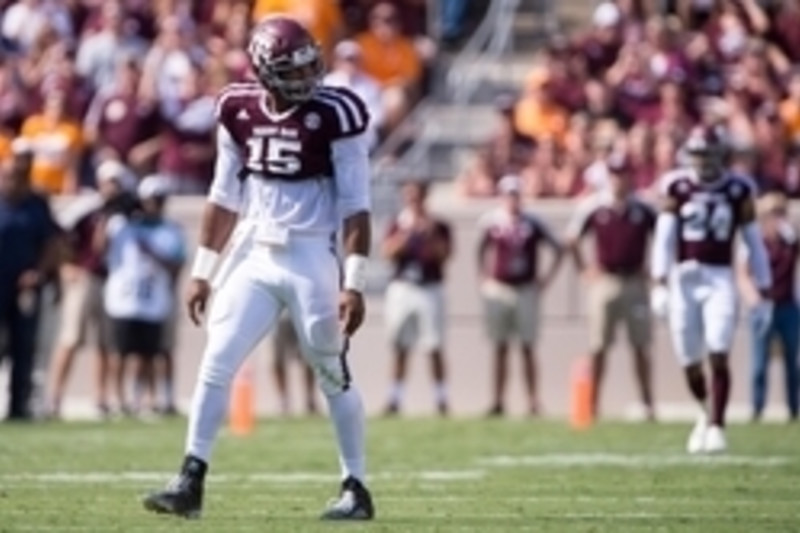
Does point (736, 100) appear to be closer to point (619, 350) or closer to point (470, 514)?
point (619, 350)

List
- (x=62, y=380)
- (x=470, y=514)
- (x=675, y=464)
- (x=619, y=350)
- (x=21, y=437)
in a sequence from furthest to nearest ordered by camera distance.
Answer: (x=619, y=350), (x=62, y=380), (x=21, y=437), (x=675, y=464), (x=470, y=514)

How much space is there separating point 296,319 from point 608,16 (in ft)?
41.7

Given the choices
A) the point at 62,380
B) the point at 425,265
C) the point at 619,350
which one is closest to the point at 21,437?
the point at 62,380

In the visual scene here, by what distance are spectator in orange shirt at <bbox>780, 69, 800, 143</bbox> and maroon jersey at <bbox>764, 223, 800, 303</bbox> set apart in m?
1.69

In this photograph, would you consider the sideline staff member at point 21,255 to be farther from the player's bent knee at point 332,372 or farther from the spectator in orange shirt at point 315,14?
the player's bent knee at point 332,372

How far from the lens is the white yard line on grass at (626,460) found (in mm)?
14625

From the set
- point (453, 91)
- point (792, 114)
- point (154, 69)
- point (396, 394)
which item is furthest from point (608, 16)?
point (396, 394)

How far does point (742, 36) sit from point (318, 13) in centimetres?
338

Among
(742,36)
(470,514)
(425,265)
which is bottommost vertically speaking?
(470,514)

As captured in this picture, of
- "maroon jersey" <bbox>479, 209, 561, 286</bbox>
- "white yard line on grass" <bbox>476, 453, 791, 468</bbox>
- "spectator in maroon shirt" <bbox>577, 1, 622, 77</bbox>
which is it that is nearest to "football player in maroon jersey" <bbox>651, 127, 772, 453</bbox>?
"white yard line on grass" <bbox>476, 453, 791, 468</bbox>

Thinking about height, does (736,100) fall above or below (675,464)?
above

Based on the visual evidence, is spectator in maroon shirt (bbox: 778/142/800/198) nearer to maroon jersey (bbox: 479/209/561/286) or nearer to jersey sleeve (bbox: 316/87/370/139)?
maroon jersey (bbox: 479/209/561/286)

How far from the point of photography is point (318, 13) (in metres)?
23.5

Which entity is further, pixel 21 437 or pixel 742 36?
→ pixel 742 36
